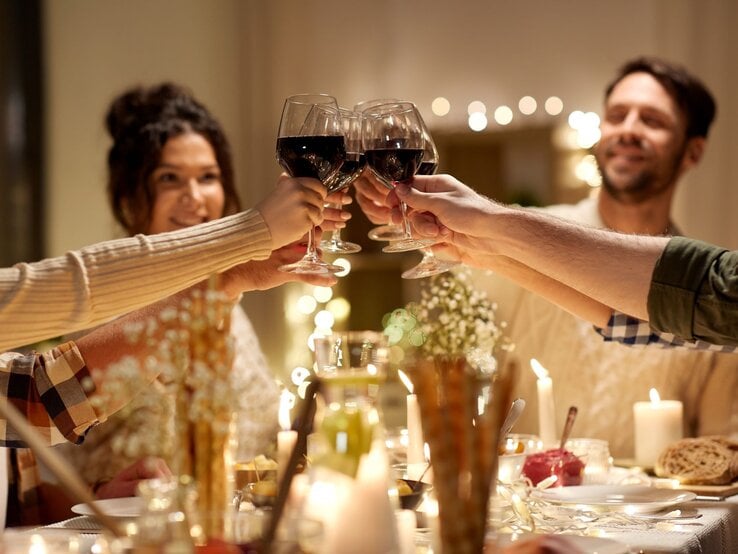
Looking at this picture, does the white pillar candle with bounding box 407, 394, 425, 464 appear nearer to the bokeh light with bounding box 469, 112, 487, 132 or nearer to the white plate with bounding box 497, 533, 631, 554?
the white plate with bounding box 497, 533, 631, 554

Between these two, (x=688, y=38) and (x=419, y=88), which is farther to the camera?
(x=419, y=88)

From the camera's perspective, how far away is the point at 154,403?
3.31 feet

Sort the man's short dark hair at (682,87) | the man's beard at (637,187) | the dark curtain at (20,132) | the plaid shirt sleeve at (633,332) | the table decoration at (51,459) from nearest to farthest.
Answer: the table decoration at (51,459), the plaid shirt sleeve at (633,332), the man's beard at (637,187), the man's short dark hair at (682,87), the dark curtain at (20,132)

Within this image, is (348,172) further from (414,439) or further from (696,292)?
(696,292)

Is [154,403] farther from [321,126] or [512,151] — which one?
Answer: [512,151]

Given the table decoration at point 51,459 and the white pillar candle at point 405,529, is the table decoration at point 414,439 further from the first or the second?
the table decoration at point 51,459

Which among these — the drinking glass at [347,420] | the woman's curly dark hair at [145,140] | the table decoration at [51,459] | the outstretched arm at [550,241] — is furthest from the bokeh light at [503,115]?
the table decoration at [51,459]

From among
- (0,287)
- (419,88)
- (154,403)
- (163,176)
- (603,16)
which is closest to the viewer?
(154,403)

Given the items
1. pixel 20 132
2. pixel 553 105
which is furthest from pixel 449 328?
pixel 20 132

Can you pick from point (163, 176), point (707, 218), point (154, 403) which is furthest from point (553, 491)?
point (707, 218)

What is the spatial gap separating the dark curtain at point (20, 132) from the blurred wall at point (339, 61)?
0.08 m

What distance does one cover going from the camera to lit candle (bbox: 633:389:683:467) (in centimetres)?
227

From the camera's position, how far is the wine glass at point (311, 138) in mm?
1773

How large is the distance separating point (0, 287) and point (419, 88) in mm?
3816
